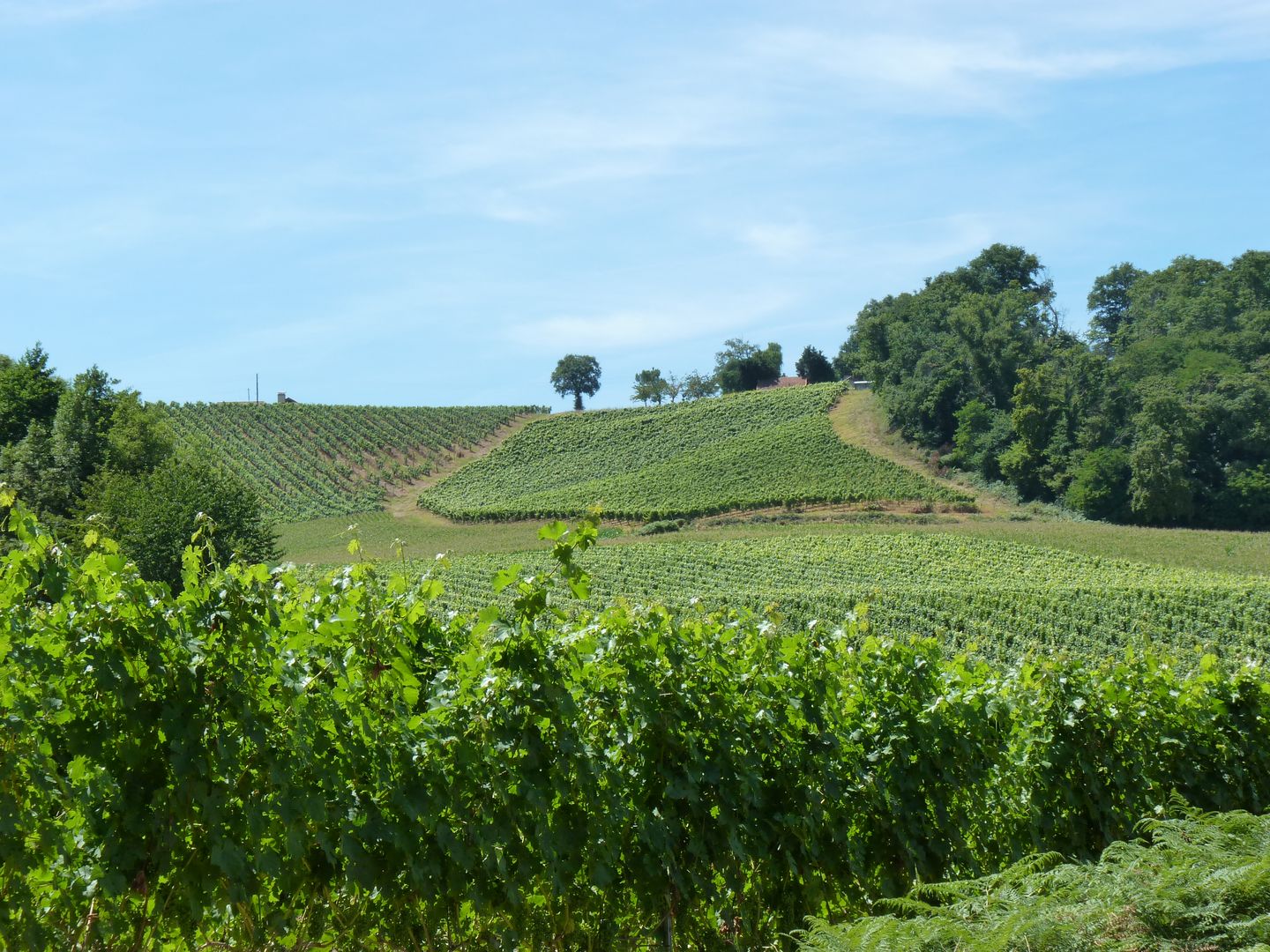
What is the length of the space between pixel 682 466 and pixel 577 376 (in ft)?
143

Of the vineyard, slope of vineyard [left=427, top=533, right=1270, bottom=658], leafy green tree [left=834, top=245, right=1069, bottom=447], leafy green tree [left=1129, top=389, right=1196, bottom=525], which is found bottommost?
slope of vineyard [left=427, top=533, right=1270, bottom=658]

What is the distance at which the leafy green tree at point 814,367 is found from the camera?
10875cm

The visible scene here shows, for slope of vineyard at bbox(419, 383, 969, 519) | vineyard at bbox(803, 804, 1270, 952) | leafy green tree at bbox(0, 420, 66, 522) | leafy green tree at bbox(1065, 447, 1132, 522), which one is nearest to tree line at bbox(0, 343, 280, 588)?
leafy green tree at bbox(0, 420, 66, 522)

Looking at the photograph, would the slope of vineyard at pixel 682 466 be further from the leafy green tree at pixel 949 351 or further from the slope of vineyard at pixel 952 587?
the slope of vineyard at pixel 952 587

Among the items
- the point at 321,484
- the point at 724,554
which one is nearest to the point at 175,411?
the point at 321,484

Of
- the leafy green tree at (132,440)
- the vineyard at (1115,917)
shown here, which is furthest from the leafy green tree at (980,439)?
the vineyard at (1115,917)

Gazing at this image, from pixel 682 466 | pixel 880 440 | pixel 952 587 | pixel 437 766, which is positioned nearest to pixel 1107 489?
pixel 880 440

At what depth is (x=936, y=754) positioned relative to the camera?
6758mm

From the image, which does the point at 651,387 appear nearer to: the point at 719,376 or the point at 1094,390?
the point at 719,376

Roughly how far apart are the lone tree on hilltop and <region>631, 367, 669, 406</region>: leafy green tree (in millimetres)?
5549

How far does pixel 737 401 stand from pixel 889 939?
319 feet

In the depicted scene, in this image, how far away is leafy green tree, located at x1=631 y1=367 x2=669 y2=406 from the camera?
419 ft

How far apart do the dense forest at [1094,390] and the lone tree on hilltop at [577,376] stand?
37.7m

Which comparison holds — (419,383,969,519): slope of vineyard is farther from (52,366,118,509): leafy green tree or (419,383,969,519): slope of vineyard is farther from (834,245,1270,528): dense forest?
(52,366,118,509): leafy green tree
